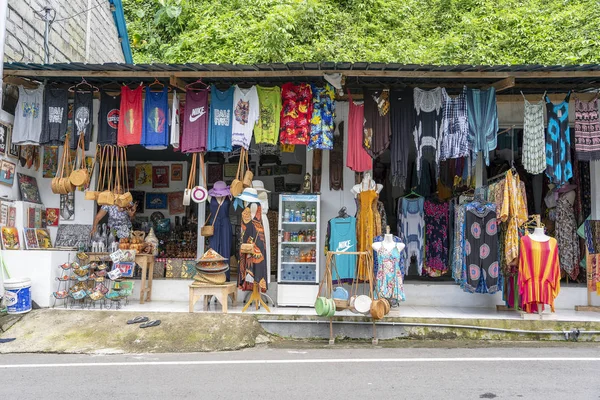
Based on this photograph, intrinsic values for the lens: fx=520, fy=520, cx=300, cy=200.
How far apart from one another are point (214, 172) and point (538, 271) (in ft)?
21.1

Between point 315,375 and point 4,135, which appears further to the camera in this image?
point 4,135

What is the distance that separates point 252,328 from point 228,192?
100.0 inches

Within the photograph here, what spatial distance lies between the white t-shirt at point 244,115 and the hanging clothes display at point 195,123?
0.50m

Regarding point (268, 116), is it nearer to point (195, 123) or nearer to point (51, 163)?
point (195, 123)

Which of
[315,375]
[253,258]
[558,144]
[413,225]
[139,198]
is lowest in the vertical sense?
[315,375]

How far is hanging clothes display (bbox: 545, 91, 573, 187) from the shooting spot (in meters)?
8.42

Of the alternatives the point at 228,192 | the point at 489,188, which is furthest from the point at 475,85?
the point at 228,192

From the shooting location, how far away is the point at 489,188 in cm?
883

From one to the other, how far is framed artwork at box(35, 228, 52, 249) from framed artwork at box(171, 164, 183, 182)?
308 centimetres

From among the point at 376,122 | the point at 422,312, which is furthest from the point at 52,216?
the point at 422,312

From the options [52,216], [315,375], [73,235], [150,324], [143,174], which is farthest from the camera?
[143,174]

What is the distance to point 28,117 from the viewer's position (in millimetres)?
8789

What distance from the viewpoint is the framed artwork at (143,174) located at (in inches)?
463

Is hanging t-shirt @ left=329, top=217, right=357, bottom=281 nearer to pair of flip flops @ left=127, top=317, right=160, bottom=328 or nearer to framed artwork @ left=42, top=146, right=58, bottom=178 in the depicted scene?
pair of flip flops @ left=127, top=317, right=160, bottom=328
